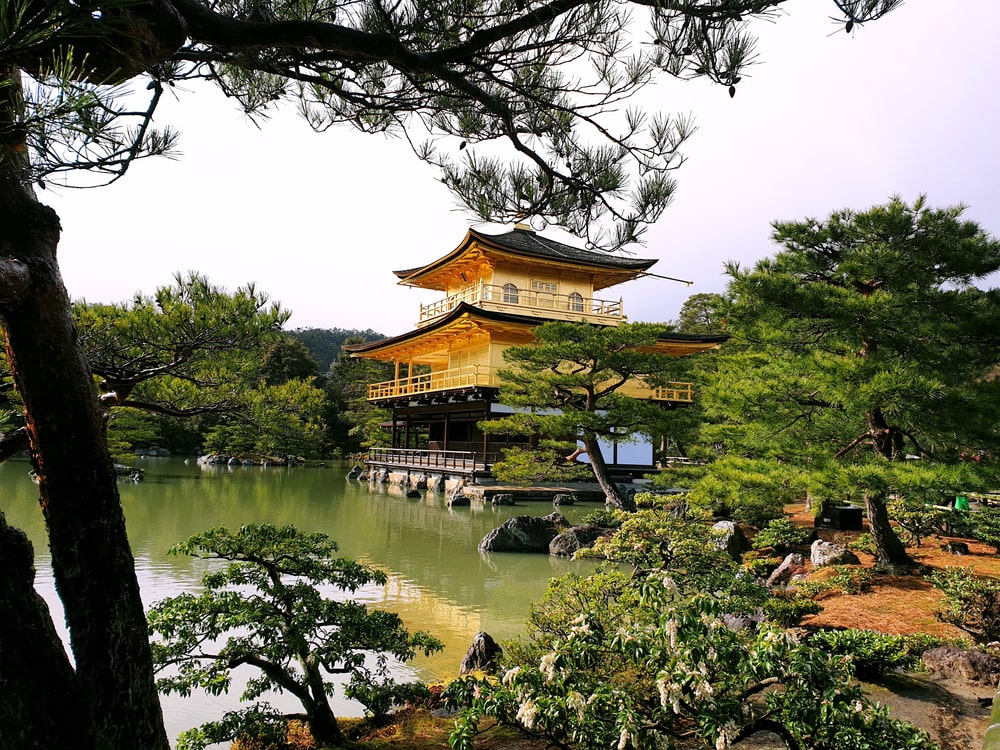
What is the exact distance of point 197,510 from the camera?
11.6m

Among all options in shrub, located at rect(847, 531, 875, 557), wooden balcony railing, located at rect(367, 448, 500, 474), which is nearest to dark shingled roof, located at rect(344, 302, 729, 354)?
wooden balcony railing, located at rect(367, 448, 500, 474)

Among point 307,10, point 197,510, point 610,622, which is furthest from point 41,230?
point 197,510

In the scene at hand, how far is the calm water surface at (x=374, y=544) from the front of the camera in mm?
5152

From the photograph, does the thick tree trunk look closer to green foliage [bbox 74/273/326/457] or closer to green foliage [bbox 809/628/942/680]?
green foliage [bbox 809/628/942/680]

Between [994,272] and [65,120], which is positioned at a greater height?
[994,272]

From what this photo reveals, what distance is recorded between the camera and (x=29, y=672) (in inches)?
65.8

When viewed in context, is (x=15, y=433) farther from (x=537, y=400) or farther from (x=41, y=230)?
(x=537, y=400)

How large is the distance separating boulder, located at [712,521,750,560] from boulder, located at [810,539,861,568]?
0.91 m

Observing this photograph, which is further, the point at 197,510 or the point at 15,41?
the point at 197,510

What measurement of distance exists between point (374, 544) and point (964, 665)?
278 inches

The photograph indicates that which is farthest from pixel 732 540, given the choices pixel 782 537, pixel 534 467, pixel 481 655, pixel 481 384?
pixel 481 384

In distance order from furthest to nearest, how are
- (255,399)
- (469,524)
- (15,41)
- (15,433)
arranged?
(469,524) < (255,399) < (15,433) < (15,41)

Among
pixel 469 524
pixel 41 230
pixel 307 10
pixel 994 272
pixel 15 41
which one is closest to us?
pixel 15 41

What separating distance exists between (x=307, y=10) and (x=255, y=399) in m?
2.60
